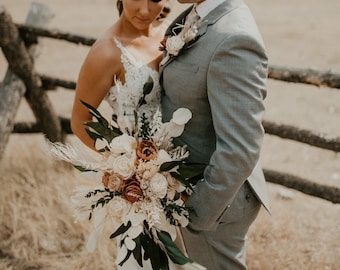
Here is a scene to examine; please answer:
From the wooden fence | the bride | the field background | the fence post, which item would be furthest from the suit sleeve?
the fence post

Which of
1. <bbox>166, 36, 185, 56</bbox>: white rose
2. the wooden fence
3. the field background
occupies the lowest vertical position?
the field background

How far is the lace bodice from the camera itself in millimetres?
2420

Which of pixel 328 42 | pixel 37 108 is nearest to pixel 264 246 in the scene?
pixel 37 108

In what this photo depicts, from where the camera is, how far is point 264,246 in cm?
359

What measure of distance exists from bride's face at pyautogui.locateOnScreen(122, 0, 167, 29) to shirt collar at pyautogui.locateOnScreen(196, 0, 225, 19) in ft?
1.19

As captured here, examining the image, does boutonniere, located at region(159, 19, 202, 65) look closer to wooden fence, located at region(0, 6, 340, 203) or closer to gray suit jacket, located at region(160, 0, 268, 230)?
gray suit jacket, located at region(160, 0, 268, 230)

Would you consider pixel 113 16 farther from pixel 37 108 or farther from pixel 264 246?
pixel 264 246

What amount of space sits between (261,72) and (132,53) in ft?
2.64

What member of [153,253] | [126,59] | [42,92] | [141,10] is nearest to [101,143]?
[153,253]

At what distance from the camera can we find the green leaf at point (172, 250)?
76.2 inches

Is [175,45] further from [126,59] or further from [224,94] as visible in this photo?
[126,59]

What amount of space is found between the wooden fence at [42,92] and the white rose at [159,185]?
1.78 meters

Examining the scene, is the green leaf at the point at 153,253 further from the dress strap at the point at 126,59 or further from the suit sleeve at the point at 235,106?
the dress strap at the point at 126,59

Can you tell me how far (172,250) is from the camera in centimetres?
197
